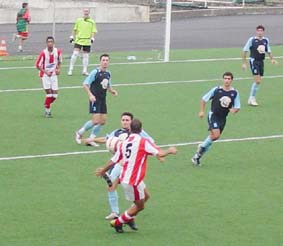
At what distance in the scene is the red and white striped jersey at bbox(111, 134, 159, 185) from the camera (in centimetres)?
1493

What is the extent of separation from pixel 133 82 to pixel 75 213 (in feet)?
52.5

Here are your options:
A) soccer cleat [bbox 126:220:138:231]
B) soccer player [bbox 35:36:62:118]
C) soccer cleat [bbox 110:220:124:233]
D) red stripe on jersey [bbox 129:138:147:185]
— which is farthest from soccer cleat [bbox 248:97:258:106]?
red stripe on jersey [bbox 129:138:147:185]

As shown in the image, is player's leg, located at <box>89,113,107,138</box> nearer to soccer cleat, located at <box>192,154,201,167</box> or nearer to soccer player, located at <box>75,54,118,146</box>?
soccer player, located at <box>75,54,118,146</box>

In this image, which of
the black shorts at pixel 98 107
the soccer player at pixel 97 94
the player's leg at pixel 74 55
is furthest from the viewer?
the player's leg at pixel 74 55

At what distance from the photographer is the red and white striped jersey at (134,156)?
14.9 m

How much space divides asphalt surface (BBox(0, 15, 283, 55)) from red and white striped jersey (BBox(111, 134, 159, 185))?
25157mm

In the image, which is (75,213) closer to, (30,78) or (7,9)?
(30,78)

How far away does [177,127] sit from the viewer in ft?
81.5

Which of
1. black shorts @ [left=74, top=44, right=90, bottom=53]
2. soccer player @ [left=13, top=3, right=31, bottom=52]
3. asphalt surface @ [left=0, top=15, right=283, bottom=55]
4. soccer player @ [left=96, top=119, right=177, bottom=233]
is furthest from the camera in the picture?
asphalt surface @ [left=0, top=15, right=283, bottom=55]

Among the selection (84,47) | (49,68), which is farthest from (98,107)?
(84,47)

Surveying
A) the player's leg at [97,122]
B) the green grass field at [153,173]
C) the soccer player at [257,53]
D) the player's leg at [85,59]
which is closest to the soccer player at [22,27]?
the player's leg at [85,59]

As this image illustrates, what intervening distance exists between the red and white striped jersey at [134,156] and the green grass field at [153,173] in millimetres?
917

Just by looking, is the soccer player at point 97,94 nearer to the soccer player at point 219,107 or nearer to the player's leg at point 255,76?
the soccer player at point 219,107

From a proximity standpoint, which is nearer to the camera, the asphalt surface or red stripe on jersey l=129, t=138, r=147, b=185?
red stripe on jersey l=129, t=138, r=147, b=185
